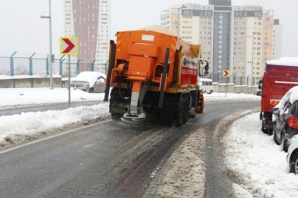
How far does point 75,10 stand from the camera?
70.6 meters

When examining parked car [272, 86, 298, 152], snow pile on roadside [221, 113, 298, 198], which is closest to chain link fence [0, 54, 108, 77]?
snow pile on roadside [221, 113, 298, 198]

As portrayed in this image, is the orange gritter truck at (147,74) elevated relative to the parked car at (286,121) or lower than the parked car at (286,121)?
elevated

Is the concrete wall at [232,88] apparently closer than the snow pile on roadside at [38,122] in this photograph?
No

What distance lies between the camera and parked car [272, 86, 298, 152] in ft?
26.8

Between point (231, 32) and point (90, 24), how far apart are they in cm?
3133

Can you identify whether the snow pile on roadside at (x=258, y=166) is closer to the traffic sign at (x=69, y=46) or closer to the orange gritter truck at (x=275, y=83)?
the orange gritter truck at (x=275, y=83)

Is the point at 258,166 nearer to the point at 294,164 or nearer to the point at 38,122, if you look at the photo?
the point at 294,164

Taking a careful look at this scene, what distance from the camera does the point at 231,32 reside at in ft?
278

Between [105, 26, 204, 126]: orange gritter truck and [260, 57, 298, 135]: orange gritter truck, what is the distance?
281 centimetres

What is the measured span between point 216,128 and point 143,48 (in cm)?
401

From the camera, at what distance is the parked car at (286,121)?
817cm

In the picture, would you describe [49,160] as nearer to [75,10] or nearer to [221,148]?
[221,148]

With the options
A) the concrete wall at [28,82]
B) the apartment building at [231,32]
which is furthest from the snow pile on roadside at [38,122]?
the apartment building at [231,32]

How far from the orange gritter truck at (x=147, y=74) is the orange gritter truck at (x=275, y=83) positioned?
2812mm
